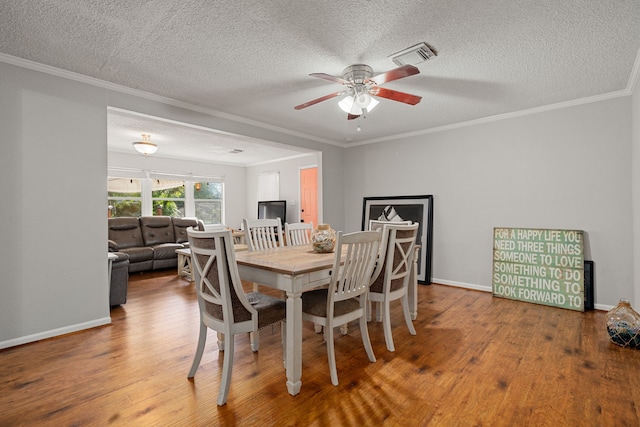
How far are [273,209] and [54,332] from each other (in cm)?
522

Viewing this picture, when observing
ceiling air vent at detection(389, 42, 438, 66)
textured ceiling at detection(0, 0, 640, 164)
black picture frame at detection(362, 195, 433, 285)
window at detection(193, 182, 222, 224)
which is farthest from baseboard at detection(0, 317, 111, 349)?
window at detection(193, 182, 222, 224)

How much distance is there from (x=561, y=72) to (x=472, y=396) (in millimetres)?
2832

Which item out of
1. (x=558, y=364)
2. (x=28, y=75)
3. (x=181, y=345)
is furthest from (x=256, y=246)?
(x=558, y=364)

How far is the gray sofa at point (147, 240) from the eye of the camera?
5355 mm

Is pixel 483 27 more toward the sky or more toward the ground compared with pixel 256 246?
more toward the sky

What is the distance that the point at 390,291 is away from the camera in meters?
2.51

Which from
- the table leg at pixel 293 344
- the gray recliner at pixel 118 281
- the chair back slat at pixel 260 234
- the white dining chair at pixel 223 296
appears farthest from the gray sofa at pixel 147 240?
the table leg at pixel 293 344

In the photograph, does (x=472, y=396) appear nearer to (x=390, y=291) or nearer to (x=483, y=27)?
(x=390, y=291)

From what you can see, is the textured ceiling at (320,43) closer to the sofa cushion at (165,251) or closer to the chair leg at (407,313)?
the chair leg at (407,313)

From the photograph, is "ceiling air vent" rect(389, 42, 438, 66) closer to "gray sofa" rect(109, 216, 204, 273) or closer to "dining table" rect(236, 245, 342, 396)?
"dining table" rect(236, 245, 342, 396)

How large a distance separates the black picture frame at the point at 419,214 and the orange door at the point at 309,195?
1.87 metres

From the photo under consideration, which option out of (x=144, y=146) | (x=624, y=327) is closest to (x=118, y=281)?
(x=144, y=146)

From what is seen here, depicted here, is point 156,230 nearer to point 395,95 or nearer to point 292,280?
point 292,280

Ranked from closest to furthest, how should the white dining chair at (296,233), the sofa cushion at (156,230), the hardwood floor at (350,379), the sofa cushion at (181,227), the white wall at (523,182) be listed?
the hardwood floor at (350,379), the white wall at (523,182), the white dining chair at (296,233), the sofa cushion at (156,230), the sofa cushion at (181,227)
